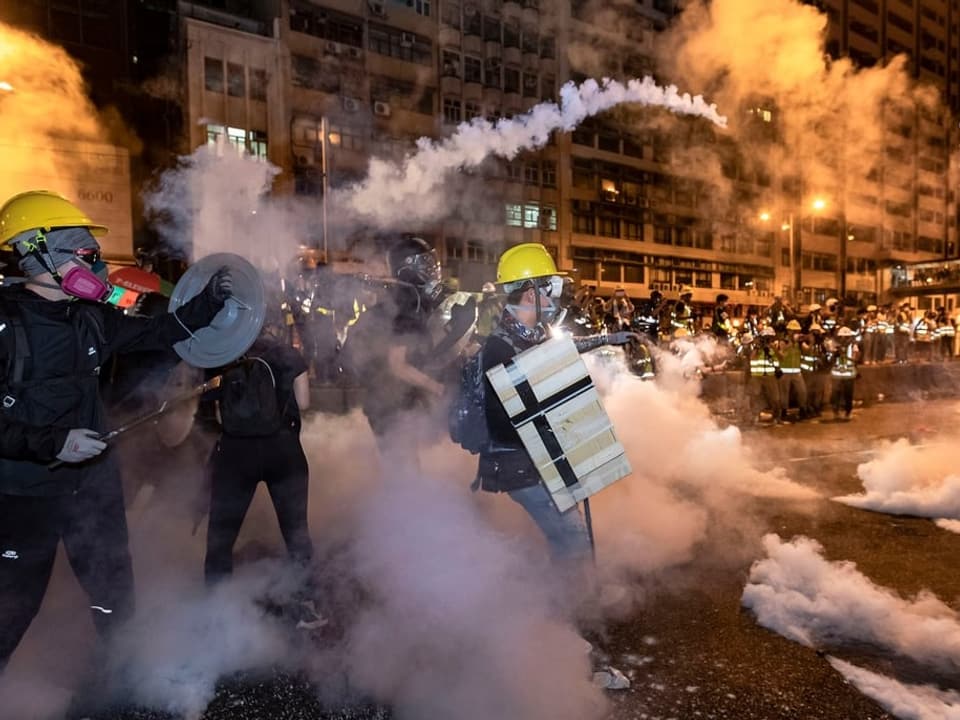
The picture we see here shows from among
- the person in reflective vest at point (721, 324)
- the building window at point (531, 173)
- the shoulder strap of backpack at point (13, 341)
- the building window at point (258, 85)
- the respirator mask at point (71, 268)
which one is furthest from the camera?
the building window at point (531, 173)

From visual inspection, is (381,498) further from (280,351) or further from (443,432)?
(280,351)

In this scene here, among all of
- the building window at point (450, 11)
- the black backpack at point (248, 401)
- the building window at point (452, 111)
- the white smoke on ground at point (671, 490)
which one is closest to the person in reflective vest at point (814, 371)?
the white smoke on ground at point (671, 490)

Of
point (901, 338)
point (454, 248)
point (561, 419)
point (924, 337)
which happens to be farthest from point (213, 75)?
point (561, 419)

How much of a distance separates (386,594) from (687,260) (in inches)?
1460

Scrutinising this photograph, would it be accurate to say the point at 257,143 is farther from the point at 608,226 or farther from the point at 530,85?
the point at 608,226

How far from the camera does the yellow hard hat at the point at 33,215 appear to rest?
98.7 inches

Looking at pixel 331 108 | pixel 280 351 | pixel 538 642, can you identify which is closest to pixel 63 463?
pixel 280 351

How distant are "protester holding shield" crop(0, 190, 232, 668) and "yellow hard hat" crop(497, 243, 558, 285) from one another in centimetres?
148

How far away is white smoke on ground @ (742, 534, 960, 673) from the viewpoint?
121 inches

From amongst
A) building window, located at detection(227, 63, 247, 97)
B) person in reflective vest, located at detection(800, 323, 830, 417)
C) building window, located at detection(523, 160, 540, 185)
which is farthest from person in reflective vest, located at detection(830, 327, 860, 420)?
building window, located at detection(523, 160, 540, 185)

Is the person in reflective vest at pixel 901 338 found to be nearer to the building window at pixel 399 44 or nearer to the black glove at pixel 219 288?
the black glove at pixel 219 288

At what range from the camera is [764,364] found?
1106 centimetres

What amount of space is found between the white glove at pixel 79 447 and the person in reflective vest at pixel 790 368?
1050 centimetres

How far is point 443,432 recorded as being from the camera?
499 centimetres
